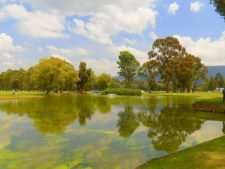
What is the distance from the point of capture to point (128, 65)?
131m

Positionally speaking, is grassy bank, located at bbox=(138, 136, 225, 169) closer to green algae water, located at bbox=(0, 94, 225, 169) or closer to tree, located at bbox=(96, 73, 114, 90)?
green algae water, located at bbox=(0, 94, 225, 169)

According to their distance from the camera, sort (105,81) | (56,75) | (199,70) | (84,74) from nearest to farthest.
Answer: (56,75)
(199,70)
(84,74)
(105,81)

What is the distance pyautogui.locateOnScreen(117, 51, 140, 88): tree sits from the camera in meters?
129

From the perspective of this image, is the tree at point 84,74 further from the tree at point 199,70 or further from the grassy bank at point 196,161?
the grassy bank at point 196,161

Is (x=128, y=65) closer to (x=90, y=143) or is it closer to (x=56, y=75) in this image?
(x=56, y=75)

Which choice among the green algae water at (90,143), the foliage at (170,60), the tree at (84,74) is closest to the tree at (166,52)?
the foliage at (170,60)

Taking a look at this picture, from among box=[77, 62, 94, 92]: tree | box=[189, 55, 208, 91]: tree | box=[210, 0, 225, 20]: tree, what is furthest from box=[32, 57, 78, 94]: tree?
box=[210, 0, 225, 20]: tree

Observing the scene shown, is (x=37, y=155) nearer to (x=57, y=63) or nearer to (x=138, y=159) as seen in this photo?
(x=138, y=159)

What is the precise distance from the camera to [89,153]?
13.6 metres

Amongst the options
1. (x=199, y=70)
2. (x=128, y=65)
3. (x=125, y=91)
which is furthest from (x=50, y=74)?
(x=199, y=70)

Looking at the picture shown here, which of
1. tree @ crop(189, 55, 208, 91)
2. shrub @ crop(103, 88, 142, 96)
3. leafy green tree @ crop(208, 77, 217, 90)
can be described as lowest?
shrub @ crop(103, 88, 142, 96)

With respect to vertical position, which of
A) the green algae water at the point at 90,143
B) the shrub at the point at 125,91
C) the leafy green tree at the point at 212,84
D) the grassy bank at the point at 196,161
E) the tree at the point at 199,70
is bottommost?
the green algae water at the point at 90,143

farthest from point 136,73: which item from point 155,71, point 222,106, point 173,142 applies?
point 173,142

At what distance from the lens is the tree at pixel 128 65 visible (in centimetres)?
12925
